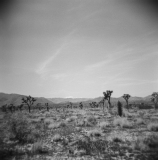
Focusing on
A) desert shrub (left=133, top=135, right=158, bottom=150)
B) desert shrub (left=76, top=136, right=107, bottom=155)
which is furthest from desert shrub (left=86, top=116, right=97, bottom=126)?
desert shrub (left=133, top=135, right=158, bottom=150)

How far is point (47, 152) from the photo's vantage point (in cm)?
809

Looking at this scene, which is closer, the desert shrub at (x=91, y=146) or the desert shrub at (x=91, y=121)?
the desert shrub at (x=91, y=146)

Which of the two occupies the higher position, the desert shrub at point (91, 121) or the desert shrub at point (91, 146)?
the desert shrub at point (91, 146)

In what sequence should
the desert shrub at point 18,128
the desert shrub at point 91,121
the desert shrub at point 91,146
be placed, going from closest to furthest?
the desert shrub at point 91,146 < the desert shrub at point 18,128 < the desert shrub at point 91,121

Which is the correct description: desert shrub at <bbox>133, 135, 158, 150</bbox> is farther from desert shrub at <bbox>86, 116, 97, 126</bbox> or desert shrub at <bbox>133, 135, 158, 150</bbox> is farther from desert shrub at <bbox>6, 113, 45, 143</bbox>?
desert shrub at <bbox>86, 116, 97, 126</bbox>

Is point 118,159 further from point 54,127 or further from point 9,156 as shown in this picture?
point 54,127

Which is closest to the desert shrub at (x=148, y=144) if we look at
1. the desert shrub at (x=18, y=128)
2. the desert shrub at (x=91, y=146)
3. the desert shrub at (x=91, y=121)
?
the desert shrub at (x=91, y=146)

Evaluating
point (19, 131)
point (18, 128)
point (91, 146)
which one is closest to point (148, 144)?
point (91, 146)

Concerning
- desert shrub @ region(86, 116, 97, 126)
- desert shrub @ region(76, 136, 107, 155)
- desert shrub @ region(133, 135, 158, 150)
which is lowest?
desert shrub @ region(86, 116, 97, 126)

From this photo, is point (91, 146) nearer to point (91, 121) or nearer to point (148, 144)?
point (148, 144)

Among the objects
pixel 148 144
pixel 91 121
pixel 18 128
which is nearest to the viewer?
pixel 148 144

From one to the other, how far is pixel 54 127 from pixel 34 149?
8172 millimetres

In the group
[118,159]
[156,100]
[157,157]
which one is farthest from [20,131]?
[156,100]

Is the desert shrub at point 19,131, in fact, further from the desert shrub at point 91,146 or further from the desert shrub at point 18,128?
the desert shrub at point 91,146
